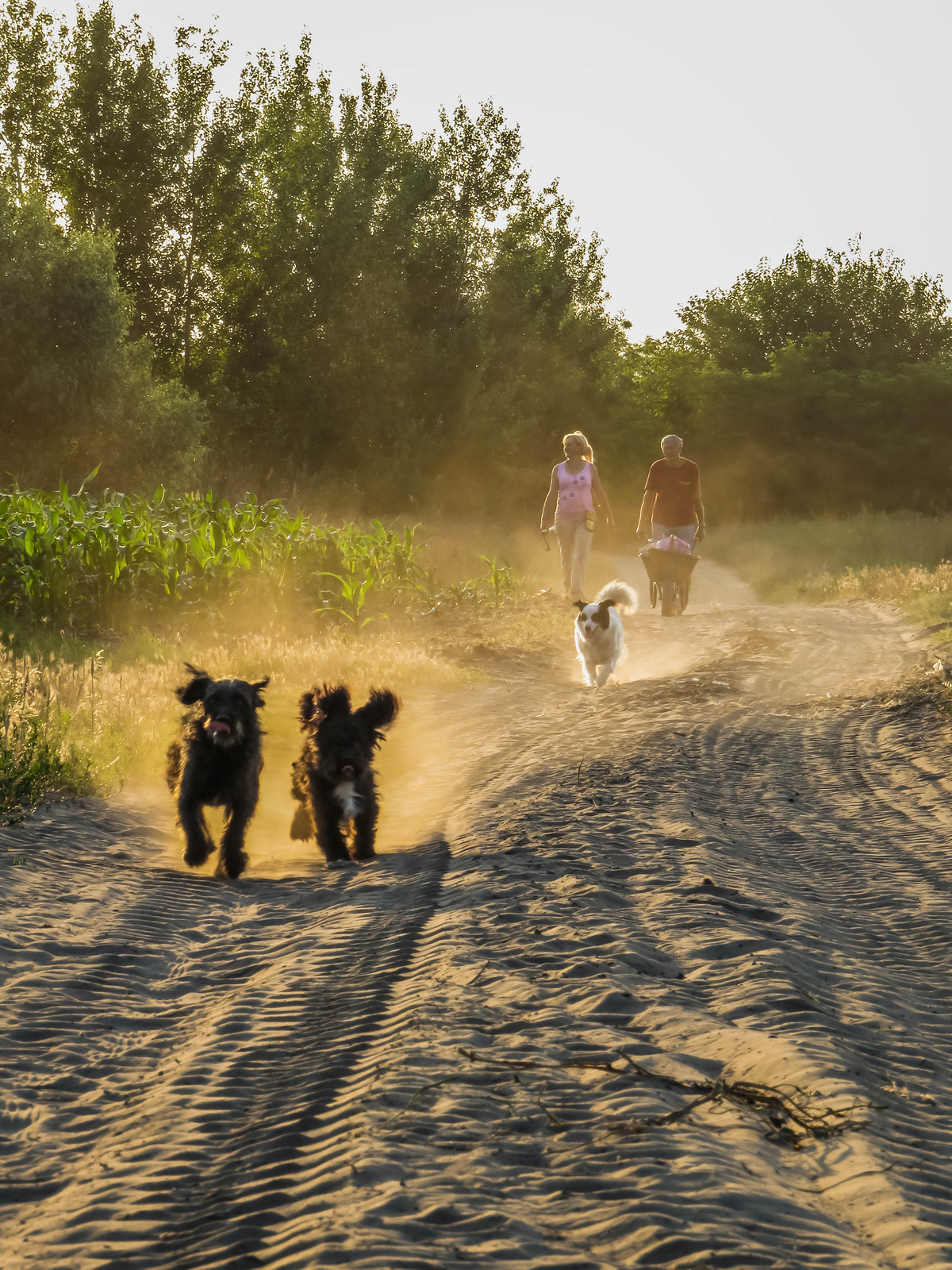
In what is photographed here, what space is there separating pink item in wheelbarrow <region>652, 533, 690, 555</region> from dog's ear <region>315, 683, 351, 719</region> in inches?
405

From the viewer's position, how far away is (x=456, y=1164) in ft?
9.09

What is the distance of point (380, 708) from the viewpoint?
7074 millimetres

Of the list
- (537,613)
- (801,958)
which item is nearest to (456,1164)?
(801,958)

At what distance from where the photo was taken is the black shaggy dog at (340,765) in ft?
22.4

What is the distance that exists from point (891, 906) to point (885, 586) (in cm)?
1547

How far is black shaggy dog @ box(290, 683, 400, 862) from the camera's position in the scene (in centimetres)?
682

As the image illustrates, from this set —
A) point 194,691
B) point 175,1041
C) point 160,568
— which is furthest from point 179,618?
point 175,1041

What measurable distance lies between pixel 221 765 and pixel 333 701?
2.61 feet

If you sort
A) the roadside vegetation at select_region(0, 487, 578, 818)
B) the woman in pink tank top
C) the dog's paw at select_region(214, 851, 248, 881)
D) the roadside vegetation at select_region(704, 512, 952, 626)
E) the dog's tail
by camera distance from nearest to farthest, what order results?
the dog's paw at select_region(214, 851, 248, 881) → the roadside vegetation at select_region(0, 487, 578, 818) → the dog's tail → the woman in pink tank top → the roadside vegetation at select_region(704, 512, 952, 626)

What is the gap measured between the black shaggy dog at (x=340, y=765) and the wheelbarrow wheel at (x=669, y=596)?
1057cm

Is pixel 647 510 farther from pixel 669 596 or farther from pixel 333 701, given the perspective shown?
pixel 333 701

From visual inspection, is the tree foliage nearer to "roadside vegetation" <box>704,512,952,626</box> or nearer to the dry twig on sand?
"roadside vegetation" <box>704,512,952,626</box>

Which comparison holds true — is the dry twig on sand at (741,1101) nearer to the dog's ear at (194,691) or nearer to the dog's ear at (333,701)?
the dog's ear at (333,701)

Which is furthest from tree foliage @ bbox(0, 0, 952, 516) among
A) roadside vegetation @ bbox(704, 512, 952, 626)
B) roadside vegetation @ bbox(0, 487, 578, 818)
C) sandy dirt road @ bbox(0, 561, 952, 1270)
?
sandy dirt road @ bbox(0, 561, 952, 1270)
